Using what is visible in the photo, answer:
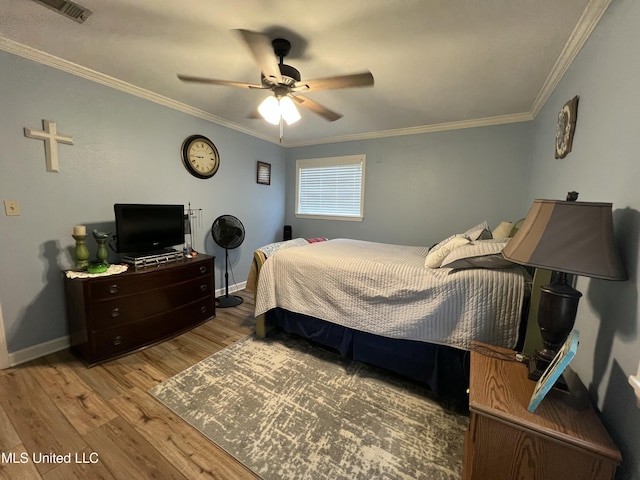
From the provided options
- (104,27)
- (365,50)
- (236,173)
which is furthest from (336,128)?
(104,27)

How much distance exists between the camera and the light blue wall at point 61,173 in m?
1.86

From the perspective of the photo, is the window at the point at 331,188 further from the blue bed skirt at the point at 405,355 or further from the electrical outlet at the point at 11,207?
the electrical outlet at the point at 11,207

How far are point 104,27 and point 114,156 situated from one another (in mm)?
1084

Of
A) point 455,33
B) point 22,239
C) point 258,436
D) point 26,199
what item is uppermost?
point 455,33

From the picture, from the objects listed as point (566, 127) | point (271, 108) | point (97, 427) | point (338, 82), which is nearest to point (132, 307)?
point (97, 427)

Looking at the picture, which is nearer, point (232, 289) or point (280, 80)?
point (280, 80)

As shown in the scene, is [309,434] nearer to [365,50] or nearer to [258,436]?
[258,436]

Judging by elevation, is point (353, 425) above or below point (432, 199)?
below

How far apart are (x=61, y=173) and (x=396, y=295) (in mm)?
2789

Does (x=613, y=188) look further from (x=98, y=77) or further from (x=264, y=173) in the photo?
(x=264, y=173)

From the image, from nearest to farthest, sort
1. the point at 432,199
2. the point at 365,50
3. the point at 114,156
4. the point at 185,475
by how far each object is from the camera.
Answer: the point at 185,475, the point at 365,50, the point at 114,156, the point at 432,199

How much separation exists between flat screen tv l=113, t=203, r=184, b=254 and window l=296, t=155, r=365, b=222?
2.12m

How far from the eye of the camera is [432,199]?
11.0 ft

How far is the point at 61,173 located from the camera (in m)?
2.07
